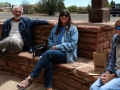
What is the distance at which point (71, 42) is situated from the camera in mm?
3227

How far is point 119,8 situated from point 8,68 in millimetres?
19452

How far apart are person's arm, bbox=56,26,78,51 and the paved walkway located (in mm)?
736

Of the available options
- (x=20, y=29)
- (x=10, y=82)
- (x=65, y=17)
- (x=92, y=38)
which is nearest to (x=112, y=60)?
(x=92, y=38)

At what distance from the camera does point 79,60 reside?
3422 mm

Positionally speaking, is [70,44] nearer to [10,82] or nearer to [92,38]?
[92,38]

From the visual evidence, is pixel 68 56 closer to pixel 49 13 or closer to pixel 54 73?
pixel 54 73

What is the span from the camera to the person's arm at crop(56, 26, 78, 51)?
3.18 m

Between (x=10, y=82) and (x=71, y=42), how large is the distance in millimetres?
1288

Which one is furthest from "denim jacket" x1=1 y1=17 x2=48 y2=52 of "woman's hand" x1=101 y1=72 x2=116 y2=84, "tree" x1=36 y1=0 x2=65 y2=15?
"tree" x1=36 y1=0 x2=65 y2=15

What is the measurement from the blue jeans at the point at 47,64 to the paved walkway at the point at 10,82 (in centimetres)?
35

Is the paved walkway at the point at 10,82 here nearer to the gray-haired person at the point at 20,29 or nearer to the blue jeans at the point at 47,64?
the blue jeans at the point at 47,64

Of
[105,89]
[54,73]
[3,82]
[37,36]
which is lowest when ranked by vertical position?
[3,82]

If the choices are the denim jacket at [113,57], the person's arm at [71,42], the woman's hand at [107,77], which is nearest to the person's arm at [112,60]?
the denim jacket at [113,57]

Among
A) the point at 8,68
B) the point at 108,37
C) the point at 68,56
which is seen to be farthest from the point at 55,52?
the point at 8,68
